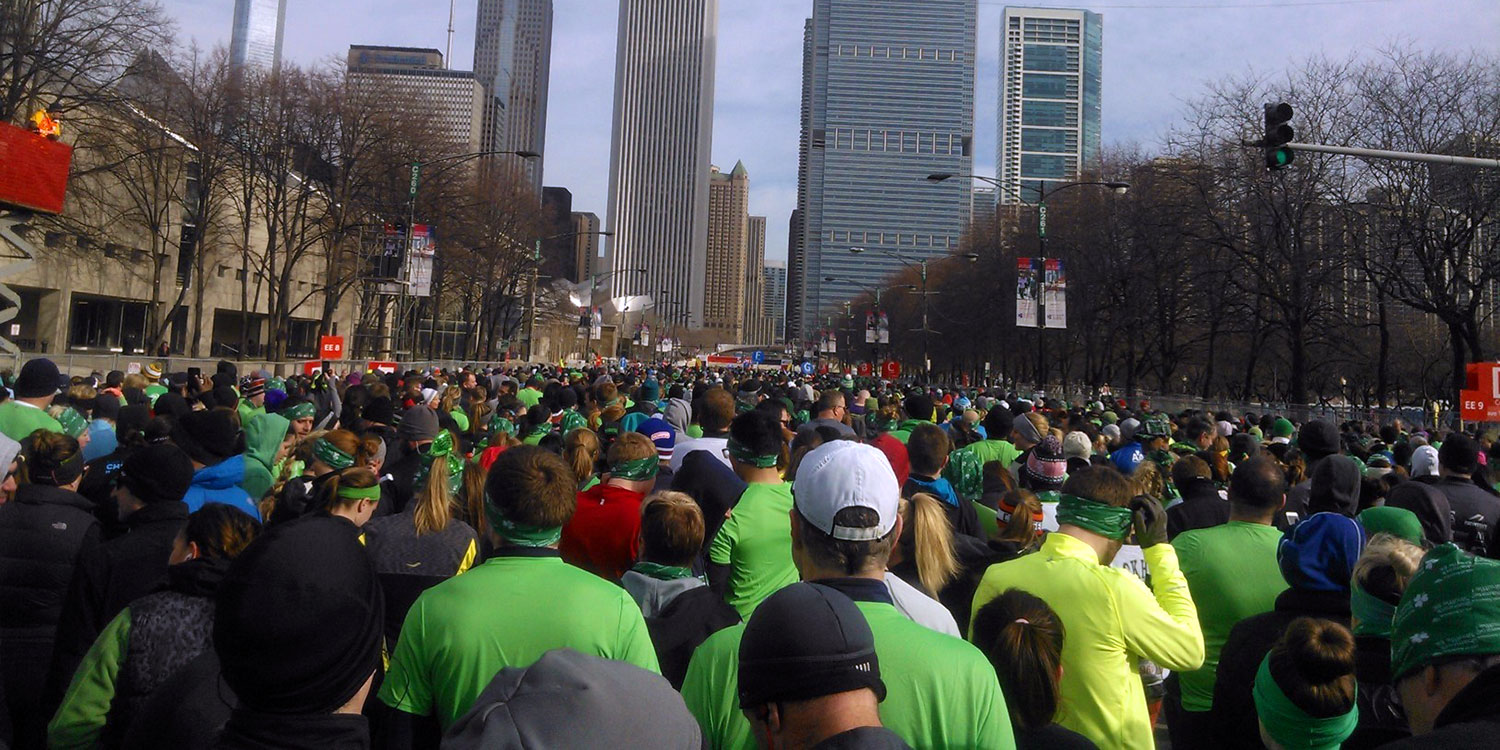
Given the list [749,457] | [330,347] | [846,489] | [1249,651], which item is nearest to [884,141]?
[330,347]

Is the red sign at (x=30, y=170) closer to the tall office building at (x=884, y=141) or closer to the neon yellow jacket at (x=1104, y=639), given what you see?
the neon yellow jacket at (x=1104, y=639)

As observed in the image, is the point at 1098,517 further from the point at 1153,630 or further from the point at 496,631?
the point at 496,631

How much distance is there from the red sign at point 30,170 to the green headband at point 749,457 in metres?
16.3

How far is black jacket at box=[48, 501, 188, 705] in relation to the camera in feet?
13.1

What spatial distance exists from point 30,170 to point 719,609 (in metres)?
18.1

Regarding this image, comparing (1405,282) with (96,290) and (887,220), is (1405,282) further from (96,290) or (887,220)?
(887,220)

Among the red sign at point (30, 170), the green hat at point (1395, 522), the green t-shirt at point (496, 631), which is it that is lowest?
the green t-shirt at point (496, 631)

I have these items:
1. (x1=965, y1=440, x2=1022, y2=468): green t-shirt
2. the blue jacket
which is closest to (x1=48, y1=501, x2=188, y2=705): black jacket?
the blue jacket

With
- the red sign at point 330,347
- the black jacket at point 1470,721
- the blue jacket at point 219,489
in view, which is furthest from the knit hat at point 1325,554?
the red sign at point 330,347

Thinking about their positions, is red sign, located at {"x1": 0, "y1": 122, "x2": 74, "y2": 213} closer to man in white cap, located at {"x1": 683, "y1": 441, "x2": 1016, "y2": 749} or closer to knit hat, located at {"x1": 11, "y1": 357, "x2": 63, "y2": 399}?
knit hat, located at {"x1": 11, "y1": 357, "x2": 63, "y2": 399}

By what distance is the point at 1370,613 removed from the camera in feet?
11.5

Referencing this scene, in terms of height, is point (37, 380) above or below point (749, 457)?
above

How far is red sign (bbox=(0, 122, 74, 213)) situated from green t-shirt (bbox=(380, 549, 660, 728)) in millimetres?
17258

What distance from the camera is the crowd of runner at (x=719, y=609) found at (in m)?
2.10
